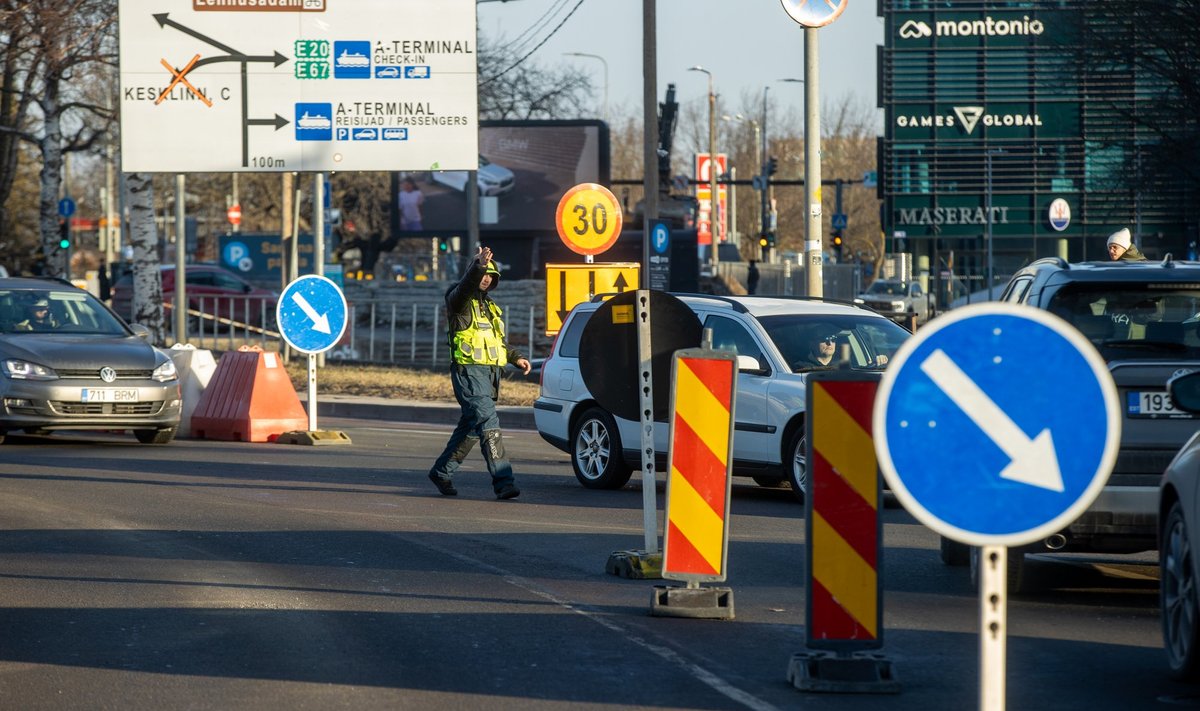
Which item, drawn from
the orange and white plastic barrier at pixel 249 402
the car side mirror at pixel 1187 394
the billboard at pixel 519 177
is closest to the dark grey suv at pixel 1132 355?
the car side mirror at pixel 1187 394

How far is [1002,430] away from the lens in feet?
13.9

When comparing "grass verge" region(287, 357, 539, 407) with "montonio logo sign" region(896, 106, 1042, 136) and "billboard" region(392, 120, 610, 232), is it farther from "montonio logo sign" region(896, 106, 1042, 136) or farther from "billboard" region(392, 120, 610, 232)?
"montonio logo sign" region(896, 106, 1042, 136)

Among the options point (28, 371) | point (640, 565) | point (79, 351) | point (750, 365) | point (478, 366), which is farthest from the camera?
point (79, 351)

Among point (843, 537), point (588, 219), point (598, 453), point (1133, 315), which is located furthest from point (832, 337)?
point (843, 537)

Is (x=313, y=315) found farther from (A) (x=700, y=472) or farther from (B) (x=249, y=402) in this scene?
(A) (x=700, y=472)

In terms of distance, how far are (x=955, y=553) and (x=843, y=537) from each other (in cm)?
350

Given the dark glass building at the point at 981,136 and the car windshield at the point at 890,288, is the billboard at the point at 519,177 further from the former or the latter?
the car windshield at the point at 890,288

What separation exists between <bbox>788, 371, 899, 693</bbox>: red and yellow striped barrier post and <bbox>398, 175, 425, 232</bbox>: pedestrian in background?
49.4 meters

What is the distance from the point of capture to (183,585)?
8.94m

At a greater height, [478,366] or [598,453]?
[478,366]

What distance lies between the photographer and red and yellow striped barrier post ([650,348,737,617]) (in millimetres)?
7766

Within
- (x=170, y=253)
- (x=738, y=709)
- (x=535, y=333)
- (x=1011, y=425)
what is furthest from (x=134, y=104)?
(x=170, y=253)

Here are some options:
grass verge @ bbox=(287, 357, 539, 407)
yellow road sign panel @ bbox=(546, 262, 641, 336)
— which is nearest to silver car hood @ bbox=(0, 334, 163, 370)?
yellow road sign panel @ bbox=(546, 262, 641, 336)

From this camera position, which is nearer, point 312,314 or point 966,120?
point 312,314
